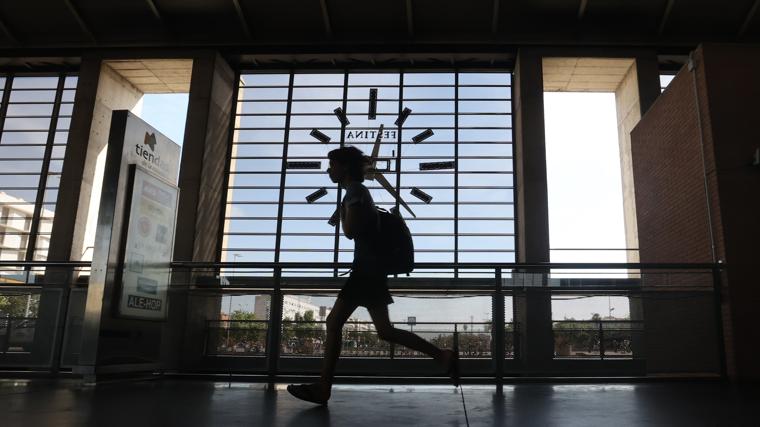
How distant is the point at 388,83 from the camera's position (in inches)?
711

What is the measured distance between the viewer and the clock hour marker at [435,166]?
54.9 ft

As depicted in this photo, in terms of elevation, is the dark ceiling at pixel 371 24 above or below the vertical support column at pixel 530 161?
above

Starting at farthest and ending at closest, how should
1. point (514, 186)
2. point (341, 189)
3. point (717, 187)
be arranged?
1. point (341, 189)
2. point (514, 186)
3. point (717, 187)

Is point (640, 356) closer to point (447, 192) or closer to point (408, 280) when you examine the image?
point (408, 280)

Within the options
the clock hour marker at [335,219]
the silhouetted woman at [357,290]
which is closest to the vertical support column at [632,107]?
the clock hour marker at [335,219]

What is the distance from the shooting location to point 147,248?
636 centimetres

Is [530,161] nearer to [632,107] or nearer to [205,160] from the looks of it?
[632,107]

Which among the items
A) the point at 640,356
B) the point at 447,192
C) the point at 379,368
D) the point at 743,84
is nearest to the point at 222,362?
the point at 379,368

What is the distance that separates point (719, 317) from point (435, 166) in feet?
36.0

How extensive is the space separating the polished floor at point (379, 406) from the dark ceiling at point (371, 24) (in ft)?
41.2

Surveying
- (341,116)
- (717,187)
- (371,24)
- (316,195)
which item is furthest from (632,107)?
(717,187)

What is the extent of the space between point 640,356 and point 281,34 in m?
13.9

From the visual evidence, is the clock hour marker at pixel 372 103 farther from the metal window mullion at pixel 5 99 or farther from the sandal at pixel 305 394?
the sandal at pixel 305 394

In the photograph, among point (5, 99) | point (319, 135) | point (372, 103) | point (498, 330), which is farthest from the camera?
point (5, 99)
